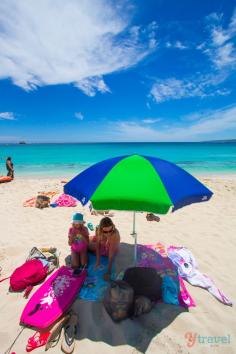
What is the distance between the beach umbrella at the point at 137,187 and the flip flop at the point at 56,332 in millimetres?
1705

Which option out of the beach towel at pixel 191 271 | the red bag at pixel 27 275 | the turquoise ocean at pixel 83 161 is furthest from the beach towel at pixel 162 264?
the turquoise ocean at pixel 83 161

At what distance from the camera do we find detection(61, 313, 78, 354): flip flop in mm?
2732

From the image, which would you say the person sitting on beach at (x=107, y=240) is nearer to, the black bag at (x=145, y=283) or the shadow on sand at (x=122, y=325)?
the black bag at (x=145, y=283)

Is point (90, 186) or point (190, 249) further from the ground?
point (90, 186)

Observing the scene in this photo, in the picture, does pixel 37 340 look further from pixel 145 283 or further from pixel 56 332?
pixel 145 283

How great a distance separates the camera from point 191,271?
4.15 metres

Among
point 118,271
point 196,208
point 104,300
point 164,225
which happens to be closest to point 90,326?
point 104,300

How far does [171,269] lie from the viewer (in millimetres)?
4258

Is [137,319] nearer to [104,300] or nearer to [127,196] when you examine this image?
[104,300]

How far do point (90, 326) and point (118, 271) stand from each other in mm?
1235

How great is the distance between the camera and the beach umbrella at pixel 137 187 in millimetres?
2682

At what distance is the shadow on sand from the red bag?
3.13 ft

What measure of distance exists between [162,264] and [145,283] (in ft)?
3.58

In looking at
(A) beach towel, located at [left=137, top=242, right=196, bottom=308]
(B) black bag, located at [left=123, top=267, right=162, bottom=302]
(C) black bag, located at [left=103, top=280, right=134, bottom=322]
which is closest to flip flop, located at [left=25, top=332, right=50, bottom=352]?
(C) black bag, located at [left=103, top=280, right=134, bottom=322]
